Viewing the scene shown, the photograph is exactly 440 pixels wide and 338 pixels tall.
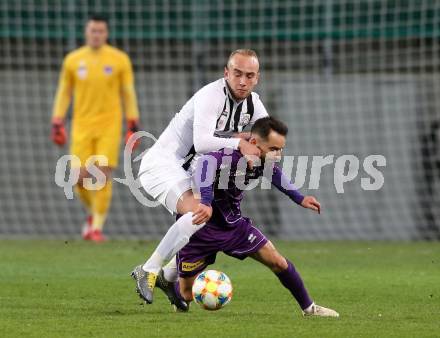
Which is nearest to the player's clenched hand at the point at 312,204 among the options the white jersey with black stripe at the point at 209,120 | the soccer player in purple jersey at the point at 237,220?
the soccer player in purple jersey at the point at 237,220

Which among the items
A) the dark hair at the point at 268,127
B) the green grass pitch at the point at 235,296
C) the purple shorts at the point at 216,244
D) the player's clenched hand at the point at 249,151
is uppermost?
the dark hair at the point at 268,127

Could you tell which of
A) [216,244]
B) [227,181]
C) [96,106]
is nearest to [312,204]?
[227,181]

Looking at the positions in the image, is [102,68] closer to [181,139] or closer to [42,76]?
[42,76]

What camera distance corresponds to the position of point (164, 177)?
8.03 meters

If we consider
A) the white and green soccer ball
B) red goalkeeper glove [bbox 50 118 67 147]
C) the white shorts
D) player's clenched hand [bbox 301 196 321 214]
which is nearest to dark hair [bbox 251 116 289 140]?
player's clenched hand [bbox 301 196 321 214]

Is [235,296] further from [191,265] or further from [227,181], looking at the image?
[227,181]

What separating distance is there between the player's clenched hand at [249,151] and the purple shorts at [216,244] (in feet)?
1.62

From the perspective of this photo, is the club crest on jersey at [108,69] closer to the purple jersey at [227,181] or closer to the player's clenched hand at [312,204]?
the purple jersey at [227,181]

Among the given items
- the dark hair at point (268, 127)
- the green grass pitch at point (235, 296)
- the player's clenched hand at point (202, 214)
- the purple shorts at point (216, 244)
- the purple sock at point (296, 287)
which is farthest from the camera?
the purple shorts at point (216, 244)

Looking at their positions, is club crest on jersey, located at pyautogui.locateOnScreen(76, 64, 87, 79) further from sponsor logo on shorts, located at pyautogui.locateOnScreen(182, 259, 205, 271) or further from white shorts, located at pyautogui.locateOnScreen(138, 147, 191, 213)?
sponsor logo on shorts, located at pyautogui.locateOnScreen(182, 259, 205, 271)

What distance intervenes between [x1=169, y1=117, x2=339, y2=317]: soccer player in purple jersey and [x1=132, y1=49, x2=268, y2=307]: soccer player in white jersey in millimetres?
114

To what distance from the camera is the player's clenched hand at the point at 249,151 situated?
7363mm

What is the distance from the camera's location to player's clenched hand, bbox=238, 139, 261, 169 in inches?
290

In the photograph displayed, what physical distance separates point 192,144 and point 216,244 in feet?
2.73
